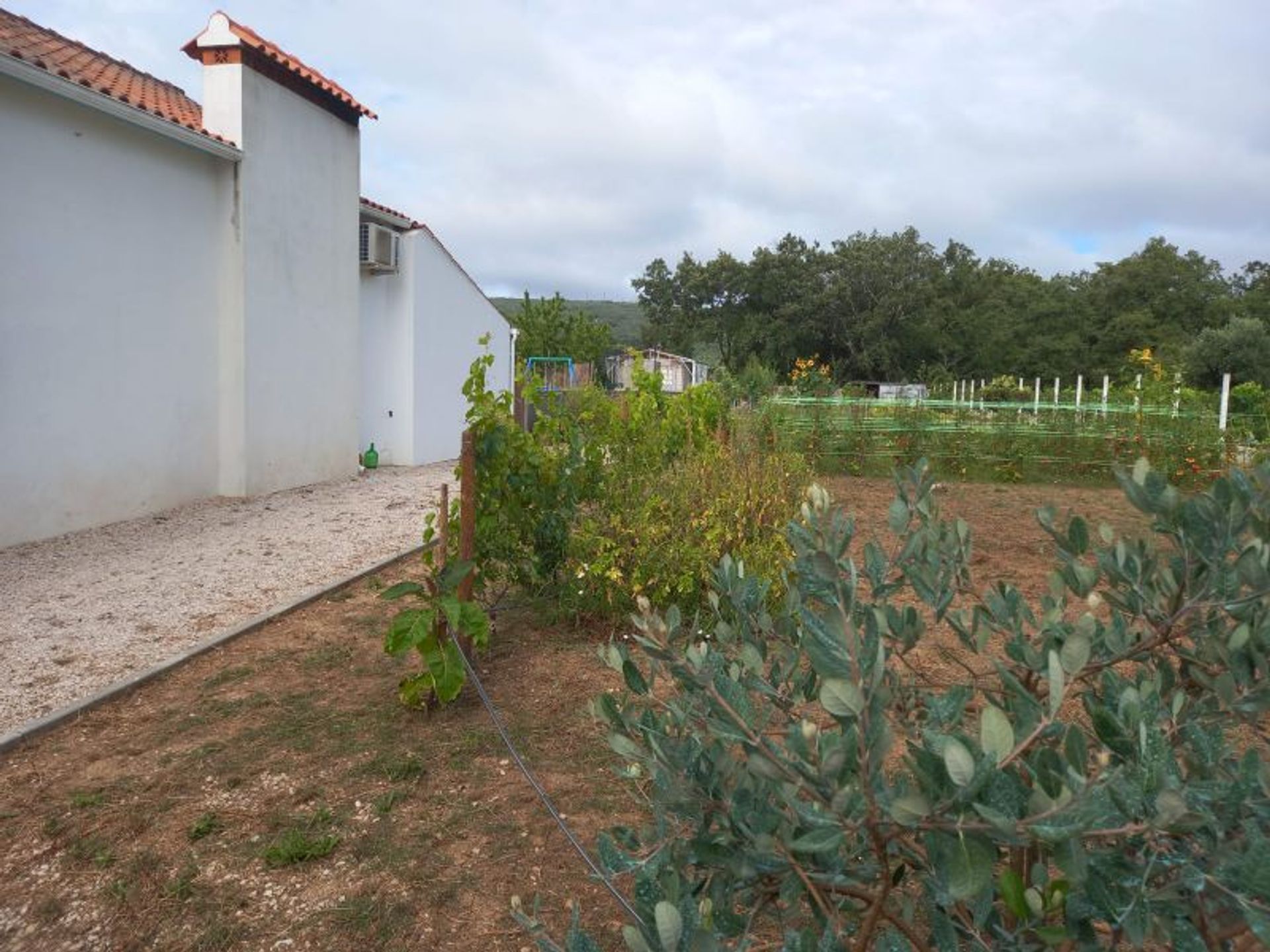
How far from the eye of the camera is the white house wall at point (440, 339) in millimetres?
12906

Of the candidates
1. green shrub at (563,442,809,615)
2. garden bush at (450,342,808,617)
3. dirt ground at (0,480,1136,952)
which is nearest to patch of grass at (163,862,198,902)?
dirt ground at (0,480,1136,952)

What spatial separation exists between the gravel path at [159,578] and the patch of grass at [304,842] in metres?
1.59

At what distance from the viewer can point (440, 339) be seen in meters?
13.7

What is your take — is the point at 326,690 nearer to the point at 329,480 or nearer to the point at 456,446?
the point at 329,480

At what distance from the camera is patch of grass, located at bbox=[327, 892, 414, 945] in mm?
2221

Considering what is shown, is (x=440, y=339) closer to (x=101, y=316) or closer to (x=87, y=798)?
(x=101, y=316)

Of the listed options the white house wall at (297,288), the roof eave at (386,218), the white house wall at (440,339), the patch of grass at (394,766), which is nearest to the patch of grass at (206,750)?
the patch of grass at (394,766)

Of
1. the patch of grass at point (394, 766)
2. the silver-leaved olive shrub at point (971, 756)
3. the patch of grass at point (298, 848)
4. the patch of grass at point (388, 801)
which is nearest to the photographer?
the silver-leaved olive shrub at point (971, 756)

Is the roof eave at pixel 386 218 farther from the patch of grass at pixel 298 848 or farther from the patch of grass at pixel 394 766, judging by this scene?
the patch of grass at pixel 298 848

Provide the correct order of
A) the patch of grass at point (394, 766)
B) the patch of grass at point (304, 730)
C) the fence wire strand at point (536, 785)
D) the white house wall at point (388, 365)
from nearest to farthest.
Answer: the fence wire strand at point (536, 785) < the patch of grass at point (394, 766) < the patch of grass at point (304, 730) < the white house wall at point (388, 365)

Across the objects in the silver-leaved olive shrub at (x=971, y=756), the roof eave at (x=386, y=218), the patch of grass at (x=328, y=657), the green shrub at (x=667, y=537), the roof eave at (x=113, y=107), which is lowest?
the patch of grass at (x=328, y=657)

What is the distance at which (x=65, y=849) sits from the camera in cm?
260

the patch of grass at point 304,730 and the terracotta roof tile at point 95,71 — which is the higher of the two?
the terracotta roof tile at point 95,71

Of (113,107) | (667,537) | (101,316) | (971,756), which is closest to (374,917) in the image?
(971,756)
